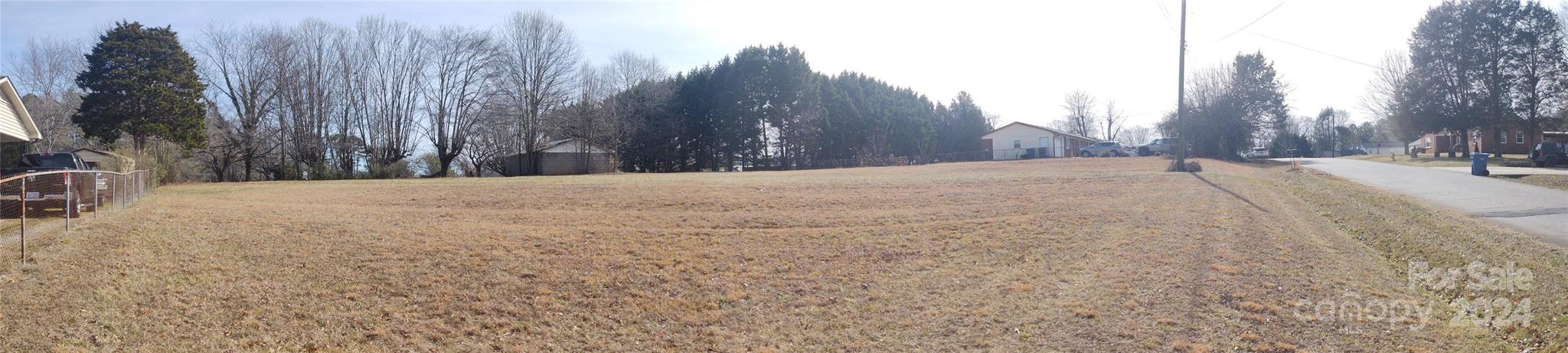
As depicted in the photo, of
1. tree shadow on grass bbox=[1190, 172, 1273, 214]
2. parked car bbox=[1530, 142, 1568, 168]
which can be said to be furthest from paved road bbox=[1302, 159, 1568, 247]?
parked car bbox=[1530, 142, 1568, 168]

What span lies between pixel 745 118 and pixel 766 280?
150 ft

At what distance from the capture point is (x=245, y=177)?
42.9 meters

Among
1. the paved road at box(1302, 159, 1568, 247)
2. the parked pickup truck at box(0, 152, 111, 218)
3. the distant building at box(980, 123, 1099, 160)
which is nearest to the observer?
the parked pickup truck at box(0, 152, 111, 218)

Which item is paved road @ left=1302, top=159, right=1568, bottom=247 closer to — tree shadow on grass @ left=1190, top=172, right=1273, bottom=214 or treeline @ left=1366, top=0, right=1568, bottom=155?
tree shadow on grass @ left=1190, top=172, right=1273, bottom=214

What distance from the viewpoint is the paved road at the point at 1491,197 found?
479 inches

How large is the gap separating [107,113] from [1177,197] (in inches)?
1428

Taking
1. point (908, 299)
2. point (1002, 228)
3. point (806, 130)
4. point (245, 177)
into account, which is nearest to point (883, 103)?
point (806, 130)

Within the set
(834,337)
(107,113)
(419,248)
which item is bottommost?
(834,337)

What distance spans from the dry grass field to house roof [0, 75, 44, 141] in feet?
13.5

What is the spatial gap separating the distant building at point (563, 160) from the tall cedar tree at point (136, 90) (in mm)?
19950

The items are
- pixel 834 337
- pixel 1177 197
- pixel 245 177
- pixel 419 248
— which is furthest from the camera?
pixel 245 177

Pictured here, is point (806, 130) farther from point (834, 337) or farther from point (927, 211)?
point (834, 337)

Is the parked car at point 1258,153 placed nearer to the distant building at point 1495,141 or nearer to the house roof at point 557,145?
the distant building at point 1495,141

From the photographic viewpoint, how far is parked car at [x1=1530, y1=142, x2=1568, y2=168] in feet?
109
